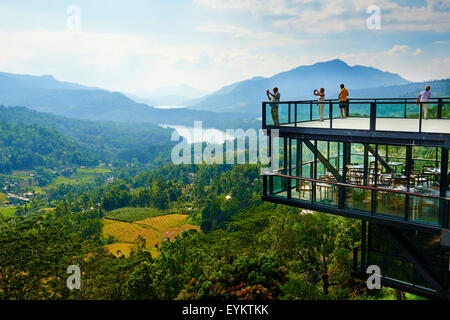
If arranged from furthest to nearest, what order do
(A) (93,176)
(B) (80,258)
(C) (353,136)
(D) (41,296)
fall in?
(A) (93,176) < (B) (80,258) < (D) (41,296) < (C) (353,136)

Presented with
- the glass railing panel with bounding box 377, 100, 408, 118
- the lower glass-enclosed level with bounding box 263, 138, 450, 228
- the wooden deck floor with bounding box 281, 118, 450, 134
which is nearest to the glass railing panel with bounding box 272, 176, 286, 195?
the lower glass-enclosed level with bounding box 263, 138, 450, 228

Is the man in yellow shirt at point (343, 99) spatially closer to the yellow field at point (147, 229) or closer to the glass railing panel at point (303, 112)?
the glass railing panel at point (303, 112)

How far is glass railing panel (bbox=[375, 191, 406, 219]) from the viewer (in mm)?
11977

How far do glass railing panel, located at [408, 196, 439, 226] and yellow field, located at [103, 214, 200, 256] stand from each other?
86869mm

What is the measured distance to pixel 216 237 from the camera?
50.8m

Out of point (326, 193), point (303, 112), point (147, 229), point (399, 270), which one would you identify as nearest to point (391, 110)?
point (303, 112)

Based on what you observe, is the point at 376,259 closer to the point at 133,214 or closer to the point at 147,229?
the point at 147,229

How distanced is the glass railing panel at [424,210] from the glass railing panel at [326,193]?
7.78 ft

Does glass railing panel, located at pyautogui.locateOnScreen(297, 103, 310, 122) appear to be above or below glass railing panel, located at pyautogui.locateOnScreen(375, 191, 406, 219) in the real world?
above

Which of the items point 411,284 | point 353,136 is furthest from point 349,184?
point 411,284

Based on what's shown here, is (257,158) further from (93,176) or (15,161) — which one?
(15,161)

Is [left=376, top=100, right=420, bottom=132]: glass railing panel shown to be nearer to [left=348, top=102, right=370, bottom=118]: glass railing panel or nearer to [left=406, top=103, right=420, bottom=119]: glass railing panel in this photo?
[left=406, top=103, right=420, bottom=119]: glass railing panel

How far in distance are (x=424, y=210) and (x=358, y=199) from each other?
1976 millimetres

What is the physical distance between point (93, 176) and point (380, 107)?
182905 mm
